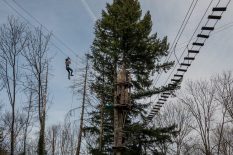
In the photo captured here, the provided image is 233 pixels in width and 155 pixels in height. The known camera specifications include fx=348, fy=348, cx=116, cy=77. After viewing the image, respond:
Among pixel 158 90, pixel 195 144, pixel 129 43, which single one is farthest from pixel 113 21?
pixel 195 144

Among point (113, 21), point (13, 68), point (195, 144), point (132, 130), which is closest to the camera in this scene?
point (132, 130)

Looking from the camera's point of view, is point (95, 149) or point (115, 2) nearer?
point (95, 149)

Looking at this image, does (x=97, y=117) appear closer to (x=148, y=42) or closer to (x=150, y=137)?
(x=150, y=137)

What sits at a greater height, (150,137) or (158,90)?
(158,90)

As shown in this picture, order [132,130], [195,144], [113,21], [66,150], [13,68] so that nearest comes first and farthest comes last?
[132,130]
[113,21]
[13,68]
[195,144]
[66,150]

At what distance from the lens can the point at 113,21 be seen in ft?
68.6

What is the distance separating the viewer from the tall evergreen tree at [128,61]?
802 inches

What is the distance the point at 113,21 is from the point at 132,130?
21.6 feet

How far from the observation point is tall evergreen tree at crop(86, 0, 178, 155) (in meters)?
20.4

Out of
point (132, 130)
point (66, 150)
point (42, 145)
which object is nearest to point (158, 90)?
point (132, 130)

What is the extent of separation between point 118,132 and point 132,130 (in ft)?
11.6

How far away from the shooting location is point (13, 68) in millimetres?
22391

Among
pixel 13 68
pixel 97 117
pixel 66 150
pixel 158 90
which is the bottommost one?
pixel 66 150

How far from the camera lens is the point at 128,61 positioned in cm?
2056
